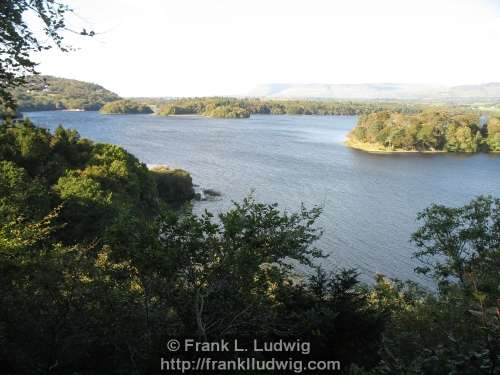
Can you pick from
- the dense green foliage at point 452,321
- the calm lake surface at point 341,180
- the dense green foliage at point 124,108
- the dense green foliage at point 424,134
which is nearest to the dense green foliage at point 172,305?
the dense green foliage at point 452,321

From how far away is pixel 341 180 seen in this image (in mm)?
62375

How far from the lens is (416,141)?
9788 cm

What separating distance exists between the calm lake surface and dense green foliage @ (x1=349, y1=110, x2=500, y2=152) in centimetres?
590

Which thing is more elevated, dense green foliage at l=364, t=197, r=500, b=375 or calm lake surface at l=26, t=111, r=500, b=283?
dense green foliage at l=364, t=197, r=500, b=375

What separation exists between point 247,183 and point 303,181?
7739 millimetres

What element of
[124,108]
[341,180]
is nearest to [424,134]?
[341,180]

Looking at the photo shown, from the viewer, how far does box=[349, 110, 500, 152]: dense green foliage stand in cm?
9738

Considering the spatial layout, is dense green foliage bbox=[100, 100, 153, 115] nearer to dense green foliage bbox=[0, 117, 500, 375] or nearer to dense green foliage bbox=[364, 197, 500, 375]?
dense green foliage bbox=[364, 197, 500, 375]

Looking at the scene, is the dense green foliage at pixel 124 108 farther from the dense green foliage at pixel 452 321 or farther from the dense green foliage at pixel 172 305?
the dense green foliage at pixel 172 305

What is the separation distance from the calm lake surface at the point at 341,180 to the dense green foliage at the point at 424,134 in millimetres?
5900

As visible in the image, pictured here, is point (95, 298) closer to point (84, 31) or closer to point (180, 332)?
point (180, 332)

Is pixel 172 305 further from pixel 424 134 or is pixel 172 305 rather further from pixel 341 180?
pixel 424 134

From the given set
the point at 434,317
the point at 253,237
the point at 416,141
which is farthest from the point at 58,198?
the point at 416,141

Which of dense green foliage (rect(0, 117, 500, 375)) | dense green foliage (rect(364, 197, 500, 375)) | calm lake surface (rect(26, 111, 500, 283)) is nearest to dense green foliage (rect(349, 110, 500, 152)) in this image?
calm lake surface (rect(26, 111, 500, 283))
